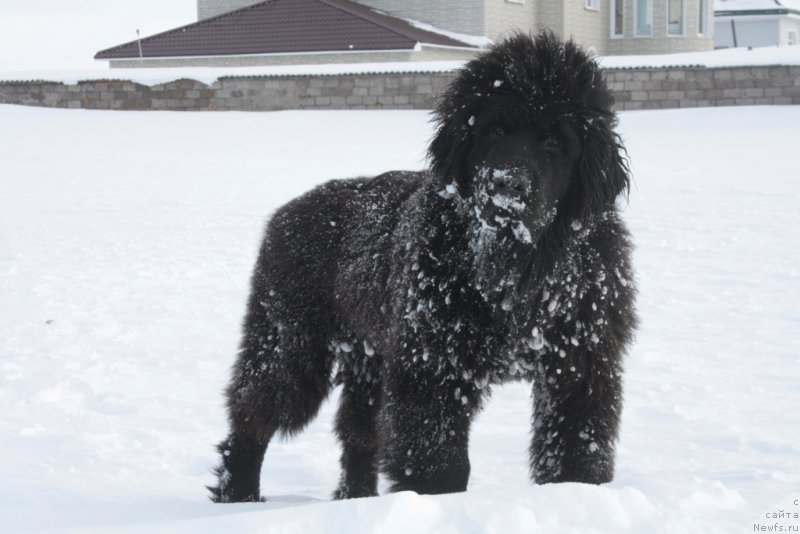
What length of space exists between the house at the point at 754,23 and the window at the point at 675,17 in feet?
54.3

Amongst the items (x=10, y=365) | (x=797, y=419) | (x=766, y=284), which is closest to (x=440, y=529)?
(x=797, y=419)

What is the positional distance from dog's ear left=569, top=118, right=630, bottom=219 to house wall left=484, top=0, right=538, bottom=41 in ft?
85.5

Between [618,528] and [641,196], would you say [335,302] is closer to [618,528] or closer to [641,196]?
[618,528]

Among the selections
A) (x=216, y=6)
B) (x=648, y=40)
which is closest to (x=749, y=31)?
(x=648, y=40)

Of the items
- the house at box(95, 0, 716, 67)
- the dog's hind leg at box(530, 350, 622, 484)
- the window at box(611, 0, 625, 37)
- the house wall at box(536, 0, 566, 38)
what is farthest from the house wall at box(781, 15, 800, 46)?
the dog's hind leg at box(530, 350, 622, 484)

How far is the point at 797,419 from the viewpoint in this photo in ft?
16.8

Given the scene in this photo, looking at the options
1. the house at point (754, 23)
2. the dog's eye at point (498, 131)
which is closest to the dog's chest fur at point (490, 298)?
the dog's eye at point (498, 131)

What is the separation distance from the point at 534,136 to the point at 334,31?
25346 mm

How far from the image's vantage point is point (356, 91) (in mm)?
21203

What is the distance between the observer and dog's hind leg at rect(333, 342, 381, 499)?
4.67 m

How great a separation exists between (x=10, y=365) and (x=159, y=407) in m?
1.31

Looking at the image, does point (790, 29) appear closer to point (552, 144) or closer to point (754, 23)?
point (754, 23)

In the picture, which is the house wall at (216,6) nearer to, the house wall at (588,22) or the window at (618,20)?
the house wall at (588,22)

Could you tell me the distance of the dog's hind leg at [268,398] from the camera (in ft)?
15.1
